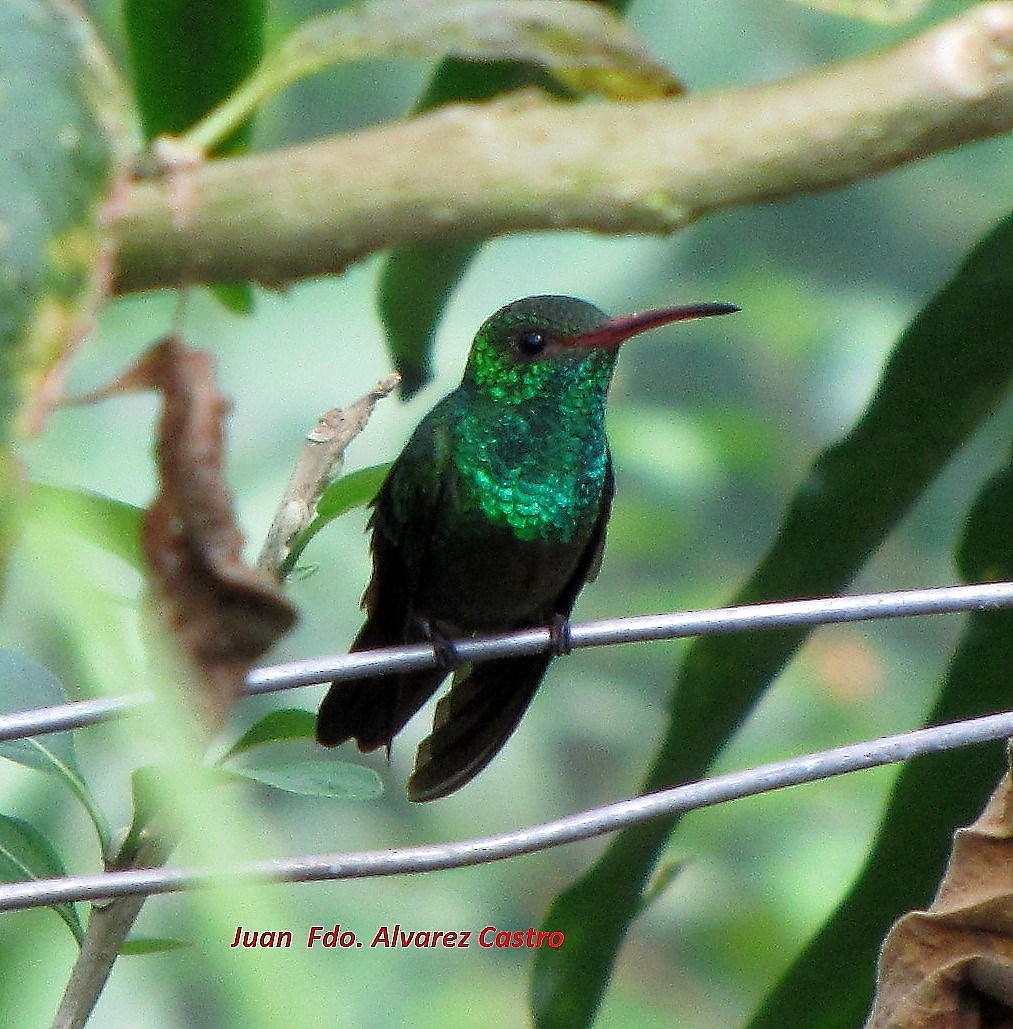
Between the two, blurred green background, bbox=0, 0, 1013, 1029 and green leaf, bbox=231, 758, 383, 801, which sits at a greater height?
green leaf, bbox=231, 758, 383, 801

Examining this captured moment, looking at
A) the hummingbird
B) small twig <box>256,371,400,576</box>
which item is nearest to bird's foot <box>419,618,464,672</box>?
the hummingbird

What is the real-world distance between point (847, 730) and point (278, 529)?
138 cm

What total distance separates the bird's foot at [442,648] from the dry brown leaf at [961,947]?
0.27 m

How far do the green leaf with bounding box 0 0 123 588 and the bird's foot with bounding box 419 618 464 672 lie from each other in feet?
1.53

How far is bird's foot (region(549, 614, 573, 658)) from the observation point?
67cm

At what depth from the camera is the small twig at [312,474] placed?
75 cm

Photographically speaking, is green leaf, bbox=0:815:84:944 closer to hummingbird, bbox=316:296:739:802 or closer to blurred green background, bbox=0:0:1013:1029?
hummingbird, bbox=316:296:739:802

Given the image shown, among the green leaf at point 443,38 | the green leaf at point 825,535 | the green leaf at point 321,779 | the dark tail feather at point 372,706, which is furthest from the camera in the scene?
the dark tail feather at point 372,706

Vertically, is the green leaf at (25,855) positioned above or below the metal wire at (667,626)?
below

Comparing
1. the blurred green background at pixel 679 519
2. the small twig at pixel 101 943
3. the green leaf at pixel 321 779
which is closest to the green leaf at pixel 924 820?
the green leaf at pixel 321 779

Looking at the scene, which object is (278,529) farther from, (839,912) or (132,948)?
(839,912)

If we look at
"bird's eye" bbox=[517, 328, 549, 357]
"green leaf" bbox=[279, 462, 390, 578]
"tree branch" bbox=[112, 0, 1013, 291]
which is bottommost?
"bird's eye" bbox=[517, 328, 549, 357]

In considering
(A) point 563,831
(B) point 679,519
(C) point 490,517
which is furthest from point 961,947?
(B) point 679,519

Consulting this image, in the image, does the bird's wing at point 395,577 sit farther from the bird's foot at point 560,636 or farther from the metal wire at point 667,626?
the metal wire at point 667,626
